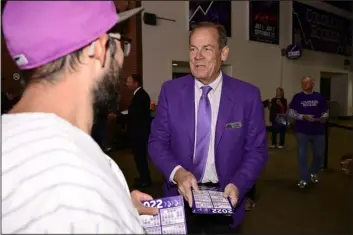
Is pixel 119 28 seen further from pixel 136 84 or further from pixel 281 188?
pixel 281 188

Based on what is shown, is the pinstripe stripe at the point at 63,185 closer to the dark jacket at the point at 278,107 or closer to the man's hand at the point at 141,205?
the man's hand at the point at 141,205

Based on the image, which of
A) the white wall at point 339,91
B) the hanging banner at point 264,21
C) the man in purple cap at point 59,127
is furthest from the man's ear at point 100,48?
the white wall at point 339,91

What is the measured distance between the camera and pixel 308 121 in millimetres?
4691

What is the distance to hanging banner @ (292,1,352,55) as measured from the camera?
1271cm

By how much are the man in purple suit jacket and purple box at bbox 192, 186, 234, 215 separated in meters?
0.17

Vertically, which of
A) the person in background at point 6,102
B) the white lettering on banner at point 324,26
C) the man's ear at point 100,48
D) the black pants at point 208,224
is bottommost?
the black pants at point 208,224

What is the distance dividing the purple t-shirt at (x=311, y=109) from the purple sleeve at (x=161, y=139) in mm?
3611

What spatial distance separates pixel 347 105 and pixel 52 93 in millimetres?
18869

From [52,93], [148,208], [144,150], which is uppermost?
[52,93]

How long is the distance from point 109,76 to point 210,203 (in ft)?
2.37

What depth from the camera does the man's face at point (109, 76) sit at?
743 millimetres

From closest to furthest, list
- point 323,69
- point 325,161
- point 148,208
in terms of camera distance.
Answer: point 148,208 → point 325,161 → point 323,69

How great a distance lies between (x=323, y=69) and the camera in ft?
48.0

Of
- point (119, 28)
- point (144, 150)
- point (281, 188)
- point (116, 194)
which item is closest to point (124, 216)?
point (116, 194)
